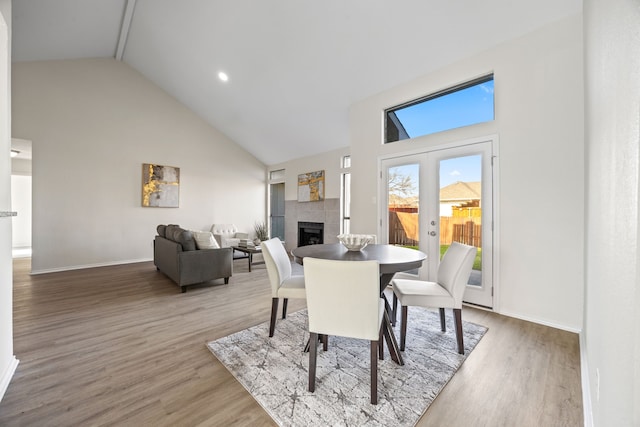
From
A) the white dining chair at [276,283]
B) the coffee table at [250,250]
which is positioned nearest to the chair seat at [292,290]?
the white dining chair at [276,283]

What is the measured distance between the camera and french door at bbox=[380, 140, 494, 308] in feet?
9.61

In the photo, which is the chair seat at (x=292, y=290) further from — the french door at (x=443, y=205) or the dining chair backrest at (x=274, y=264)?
the french door at (x=443, y=205)

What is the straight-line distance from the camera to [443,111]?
331cm

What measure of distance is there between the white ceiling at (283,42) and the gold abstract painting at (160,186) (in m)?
1.80

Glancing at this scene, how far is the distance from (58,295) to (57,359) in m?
2.05

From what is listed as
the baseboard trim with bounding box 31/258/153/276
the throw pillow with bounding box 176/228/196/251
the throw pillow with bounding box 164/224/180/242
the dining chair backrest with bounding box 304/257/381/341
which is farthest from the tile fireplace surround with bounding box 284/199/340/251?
the dining chair backrest with bounding box 304/257/381/341

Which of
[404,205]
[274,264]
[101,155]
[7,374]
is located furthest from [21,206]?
[404,205]

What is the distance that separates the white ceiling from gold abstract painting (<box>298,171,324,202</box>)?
2.44 feet

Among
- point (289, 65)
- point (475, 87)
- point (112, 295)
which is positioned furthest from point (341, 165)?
point (112, 295)

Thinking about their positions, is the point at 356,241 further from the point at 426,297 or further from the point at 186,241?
the point at 186,241

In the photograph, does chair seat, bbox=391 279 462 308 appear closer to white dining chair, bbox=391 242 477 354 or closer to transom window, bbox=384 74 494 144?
white dining chair, bbox=391 242 477 354

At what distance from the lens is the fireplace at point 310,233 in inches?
242

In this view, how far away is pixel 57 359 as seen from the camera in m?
1.91

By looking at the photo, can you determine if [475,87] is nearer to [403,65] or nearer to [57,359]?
[403,65]
